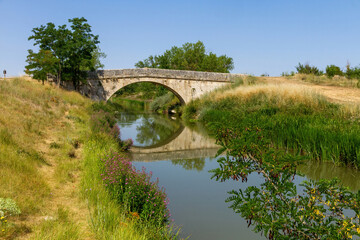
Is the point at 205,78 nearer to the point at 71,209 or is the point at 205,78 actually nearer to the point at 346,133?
the point at 346,133

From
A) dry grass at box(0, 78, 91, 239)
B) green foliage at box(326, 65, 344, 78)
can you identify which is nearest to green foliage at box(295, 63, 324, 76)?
green foliage at box(326, 65, 344, 78)

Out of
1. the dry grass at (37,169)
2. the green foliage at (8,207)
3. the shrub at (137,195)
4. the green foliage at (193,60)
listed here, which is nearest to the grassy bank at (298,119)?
the shrub at (137,195)

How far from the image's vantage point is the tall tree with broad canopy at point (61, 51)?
20.3 m

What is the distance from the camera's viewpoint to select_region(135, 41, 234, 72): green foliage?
156 feet

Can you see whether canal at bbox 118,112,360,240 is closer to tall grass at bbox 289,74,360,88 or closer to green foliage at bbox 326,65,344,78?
tall grass at bbox 289,74,360,88

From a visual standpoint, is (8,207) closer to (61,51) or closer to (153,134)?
(153,134)

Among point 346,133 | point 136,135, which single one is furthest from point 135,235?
point 136,135

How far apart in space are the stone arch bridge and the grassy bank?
17.6 ft

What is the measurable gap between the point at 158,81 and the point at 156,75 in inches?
24.0

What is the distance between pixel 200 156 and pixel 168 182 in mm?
3542

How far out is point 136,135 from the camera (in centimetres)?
1653

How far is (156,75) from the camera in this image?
26.3 meters

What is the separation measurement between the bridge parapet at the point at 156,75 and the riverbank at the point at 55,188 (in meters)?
14.9

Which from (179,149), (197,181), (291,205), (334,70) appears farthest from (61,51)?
(334,70)
